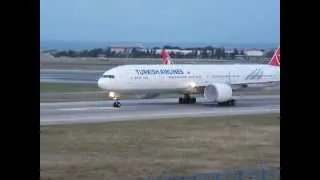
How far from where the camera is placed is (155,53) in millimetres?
43344

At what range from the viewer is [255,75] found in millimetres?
22562

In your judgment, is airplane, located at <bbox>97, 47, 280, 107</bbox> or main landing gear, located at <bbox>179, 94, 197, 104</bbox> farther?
main landing gear, located at <bbox>179, 94, 197, 104</bbox>

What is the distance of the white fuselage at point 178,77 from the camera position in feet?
67.1

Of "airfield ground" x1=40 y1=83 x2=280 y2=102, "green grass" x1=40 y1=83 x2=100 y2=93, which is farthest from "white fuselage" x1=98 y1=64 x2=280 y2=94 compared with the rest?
"green grass" x1=40 y1=83 x2=100 y2=93

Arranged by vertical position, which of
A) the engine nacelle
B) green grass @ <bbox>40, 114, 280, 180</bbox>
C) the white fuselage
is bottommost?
green grass @ <bbox>40, 114, 280, 180</bbox>

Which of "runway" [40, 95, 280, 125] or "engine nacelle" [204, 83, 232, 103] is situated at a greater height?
"engine nacelle" [204, 83, 232, 103]

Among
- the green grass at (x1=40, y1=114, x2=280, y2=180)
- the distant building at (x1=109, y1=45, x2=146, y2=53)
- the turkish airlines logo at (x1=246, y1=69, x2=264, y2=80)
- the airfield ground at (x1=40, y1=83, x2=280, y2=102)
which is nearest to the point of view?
the green grass at (x1=40, y1=114, x2=280, y2=180)

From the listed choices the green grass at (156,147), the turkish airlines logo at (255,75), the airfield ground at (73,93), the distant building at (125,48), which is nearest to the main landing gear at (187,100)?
the turkish airlines logo at (255,75)

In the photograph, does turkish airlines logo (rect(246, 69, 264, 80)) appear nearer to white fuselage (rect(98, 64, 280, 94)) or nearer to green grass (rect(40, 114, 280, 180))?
white fuselage (rect(98, 64, 280, 94))

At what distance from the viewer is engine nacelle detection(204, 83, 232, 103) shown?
20.7 m

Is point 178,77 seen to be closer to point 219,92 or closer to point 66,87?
point 219,92

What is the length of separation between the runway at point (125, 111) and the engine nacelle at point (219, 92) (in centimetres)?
31

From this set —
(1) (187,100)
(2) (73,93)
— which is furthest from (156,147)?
(2) (73,93)
